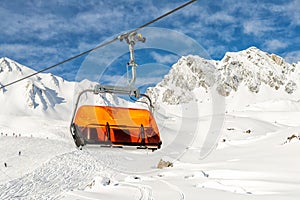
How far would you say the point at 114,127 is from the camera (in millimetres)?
8000

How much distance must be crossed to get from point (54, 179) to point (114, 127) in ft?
55.4

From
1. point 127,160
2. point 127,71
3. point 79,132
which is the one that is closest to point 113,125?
point 79,132

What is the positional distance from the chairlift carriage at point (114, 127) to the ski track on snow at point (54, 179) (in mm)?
10152

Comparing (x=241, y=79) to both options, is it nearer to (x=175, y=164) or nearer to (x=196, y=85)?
(x=196, y=85)

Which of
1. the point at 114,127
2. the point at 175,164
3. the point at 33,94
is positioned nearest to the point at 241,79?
the point at 33,94

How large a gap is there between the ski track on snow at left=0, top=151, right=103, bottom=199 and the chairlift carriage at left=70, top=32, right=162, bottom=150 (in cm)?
1015

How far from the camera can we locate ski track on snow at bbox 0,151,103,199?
62.9ft

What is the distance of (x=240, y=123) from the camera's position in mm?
57531

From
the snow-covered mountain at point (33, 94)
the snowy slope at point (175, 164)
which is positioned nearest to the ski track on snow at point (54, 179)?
the snowy slope at point (175, 164)

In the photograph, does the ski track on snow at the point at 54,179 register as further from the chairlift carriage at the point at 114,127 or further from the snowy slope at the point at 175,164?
the chairlift carriage at the point at 114,127

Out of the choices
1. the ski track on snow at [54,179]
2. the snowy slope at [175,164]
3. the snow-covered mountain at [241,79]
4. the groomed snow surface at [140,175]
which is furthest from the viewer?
the snow-covered mountain at [241,79]

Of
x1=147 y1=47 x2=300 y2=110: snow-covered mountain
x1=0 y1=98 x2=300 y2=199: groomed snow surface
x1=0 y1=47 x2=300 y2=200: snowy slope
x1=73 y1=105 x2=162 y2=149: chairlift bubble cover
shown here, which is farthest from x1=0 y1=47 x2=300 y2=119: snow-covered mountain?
x1=73 y1=105 x2=162 y2=149: chairlift bubble cover

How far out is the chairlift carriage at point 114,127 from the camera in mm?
7785

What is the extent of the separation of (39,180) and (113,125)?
16887 millimetres
